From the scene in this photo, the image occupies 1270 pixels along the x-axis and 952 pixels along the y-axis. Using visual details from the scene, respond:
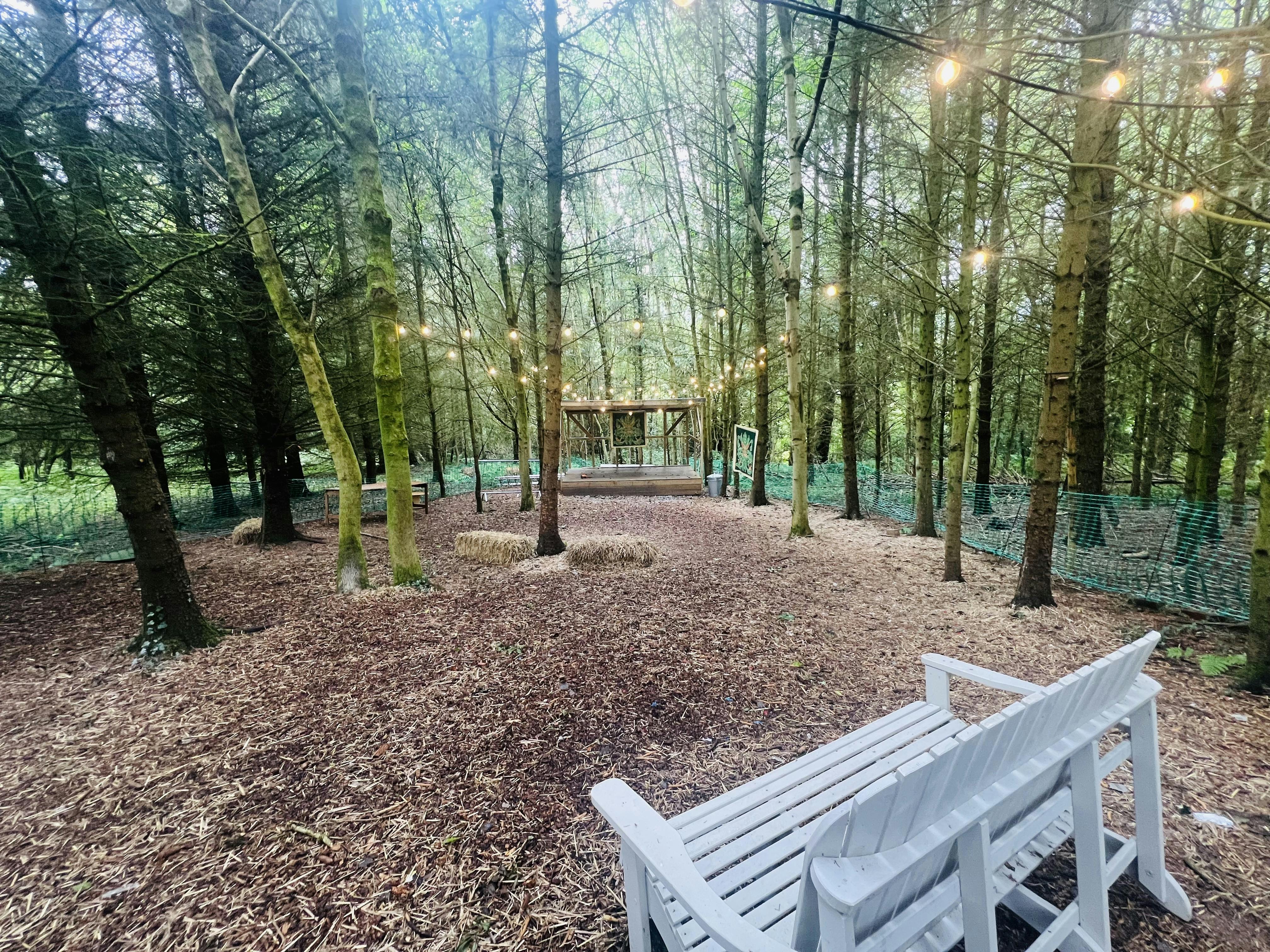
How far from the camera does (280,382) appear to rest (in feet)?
24.1

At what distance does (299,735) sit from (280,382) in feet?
22.0

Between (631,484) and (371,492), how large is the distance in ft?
21.5

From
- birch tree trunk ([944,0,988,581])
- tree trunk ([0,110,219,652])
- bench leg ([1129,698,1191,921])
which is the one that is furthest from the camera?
birch tree trunk ([944,0,988,581])

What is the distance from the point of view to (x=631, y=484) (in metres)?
13.4

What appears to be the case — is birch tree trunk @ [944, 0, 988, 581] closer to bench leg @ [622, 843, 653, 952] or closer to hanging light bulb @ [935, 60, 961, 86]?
hanging light bulb @ [935, 60, 961, 86]

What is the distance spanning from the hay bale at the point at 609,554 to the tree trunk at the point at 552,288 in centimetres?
70

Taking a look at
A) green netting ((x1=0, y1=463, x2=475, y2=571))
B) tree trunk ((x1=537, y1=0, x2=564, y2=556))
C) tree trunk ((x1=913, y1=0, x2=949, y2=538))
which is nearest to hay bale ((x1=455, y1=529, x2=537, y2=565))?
tree trunk ((x1=537, y1=0, x2=564, y2=556))

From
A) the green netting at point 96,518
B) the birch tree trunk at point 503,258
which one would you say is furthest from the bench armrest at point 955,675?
the green netting at point 96,518

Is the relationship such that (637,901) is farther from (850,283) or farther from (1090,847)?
(850,283)

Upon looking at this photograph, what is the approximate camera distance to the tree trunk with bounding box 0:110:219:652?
3.31 meters

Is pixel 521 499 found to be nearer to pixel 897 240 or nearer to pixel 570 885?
pixel 897 240

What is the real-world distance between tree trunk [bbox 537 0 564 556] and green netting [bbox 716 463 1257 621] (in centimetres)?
583

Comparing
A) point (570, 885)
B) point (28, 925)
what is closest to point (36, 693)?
point (28, 925)

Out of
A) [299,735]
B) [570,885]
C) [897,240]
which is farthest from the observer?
[897,240]
